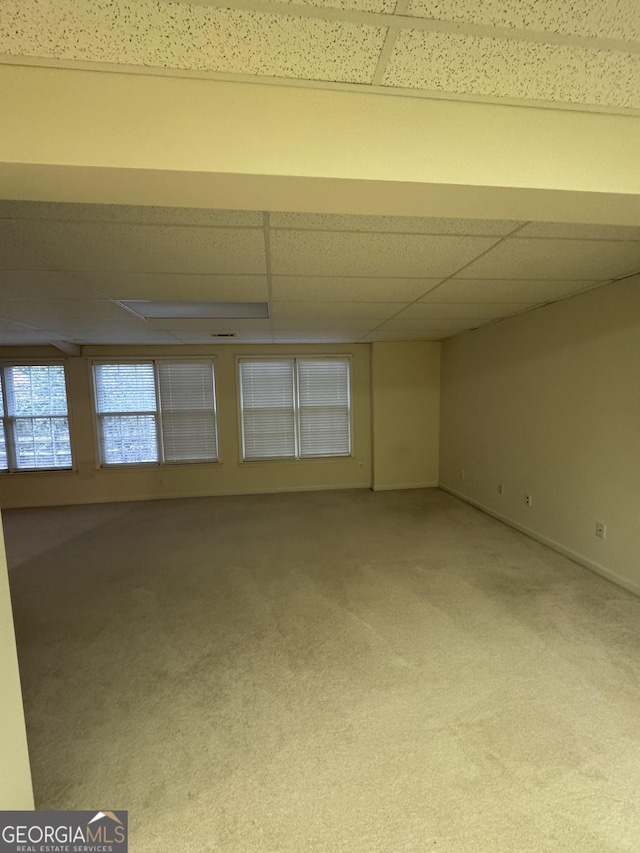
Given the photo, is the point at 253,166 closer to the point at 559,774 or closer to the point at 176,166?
the point at 176,166

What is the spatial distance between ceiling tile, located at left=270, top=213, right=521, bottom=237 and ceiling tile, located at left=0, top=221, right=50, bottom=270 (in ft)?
3.84

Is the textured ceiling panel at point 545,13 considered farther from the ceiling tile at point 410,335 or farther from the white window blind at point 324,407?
the white window blind at point 324,407

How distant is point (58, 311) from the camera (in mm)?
3055

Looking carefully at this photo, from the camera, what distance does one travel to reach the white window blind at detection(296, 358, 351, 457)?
220 inches

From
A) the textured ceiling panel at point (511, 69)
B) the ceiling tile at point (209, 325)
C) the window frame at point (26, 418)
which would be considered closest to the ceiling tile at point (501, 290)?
the textured ceiling panel at point (511, 69)

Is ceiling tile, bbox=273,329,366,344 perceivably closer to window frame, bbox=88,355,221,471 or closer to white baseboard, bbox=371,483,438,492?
window frame, bbox=88,355,221,471

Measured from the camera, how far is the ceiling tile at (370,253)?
1.77 m

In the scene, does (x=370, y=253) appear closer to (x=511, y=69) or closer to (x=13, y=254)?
(x=511, y=69)

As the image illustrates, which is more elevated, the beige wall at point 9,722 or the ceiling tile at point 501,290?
the ceiling tile at point 501,290

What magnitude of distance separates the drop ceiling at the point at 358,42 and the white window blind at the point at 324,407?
4.62m

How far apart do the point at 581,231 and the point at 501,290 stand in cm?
102

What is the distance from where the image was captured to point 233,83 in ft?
3.06

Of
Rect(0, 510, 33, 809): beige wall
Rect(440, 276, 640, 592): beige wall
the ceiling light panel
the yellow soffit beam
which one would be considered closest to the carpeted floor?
Rect(0, 510, 33, 809): beige wall

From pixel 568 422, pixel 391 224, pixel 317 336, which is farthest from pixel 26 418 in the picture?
pixel 568 422
